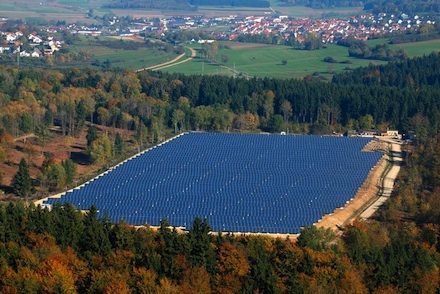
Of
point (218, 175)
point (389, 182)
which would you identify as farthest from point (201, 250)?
point (389, 182)

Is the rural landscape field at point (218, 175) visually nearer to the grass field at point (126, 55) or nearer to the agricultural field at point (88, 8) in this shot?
the grass field at point (126, 55)

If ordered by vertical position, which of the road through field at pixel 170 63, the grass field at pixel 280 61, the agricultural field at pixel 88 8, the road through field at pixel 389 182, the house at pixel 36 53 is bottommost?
the agricultural field at pixel 88 8

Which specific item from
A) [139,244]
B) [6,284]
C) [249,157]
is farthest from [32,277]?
[249,157]

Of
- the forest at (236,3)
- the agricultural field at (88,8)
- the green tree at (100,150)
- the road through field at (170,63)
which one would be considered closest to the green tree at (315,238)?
the green tree at (100,150)

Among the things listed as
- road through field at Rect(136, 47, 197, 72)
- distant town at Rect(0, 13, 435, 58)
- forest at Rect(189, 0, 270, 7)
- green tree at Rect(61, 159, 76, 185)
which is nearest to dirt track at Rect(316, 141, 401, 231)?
green tree at Rect(61, 159, 76, 185)

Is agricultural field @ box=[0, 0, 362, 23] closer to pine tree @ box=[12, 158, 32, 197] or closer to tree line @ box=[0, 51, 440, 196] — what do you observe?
tree line @ box=[0, 51, 440, 196]

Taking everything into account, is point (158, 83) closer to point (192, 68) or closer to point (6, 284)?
point (192, 68)
